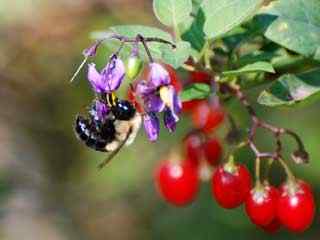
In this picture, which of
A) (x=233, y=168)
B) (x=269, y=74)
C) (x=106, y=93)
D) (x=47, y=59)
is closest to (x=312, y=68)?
(x=269, y=74)

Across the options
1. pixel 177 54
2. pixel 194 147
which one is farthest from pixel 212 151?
pixel 177 54

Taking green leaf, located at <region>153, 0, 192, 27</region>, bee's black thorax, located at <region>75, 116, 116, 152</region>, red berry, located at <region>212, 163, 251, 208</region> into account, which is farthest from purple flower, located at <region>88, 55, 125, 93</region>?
red berry, located at <region>212, 163, 251, 208</region>

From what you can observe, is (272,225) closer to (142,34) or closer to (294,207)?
(294,207)

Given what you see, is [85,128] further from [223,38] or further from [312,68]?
[312,68]

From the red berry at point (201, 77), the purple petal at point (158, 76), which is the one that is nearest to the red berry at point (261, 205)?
the red berry at point (201, 77)

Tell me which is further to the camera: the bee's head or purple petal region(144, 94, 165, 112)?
the bee's head

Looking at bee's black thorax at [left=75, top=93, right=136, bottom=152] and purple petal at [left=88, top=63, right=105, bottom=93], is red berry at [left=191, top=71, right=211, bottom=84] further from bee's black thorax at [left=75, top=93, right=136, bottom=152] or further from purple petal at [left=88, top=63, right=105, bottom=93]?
purple petal at [left=88, top=63, right=105, bottom=93]
